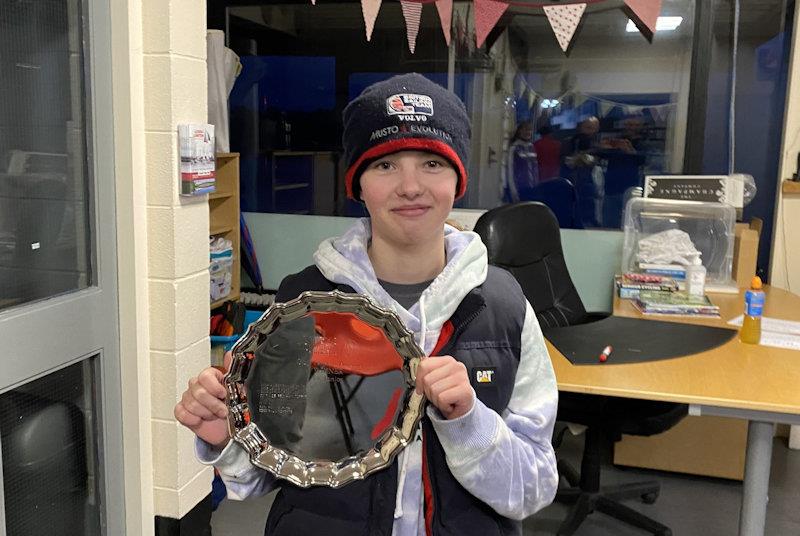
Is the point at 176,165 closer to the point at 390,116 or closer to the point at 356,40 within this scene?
the point at 390,116

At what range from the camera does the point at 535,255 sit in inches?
103

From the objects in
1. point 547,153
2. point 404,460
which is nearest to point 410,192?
point 404,460

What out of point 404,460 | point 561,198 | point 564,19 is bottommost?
point 404,460

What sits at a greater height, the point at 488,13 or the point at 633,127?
the point at 488,13

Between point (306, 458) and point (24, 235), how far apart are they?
1195 mm

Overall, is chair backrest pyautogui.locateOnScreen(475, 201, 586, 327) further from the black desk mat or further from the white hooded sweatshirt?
the white hooded sweatshirt

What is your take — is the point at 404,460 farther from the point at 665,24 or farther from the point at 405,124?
the point at 665,24

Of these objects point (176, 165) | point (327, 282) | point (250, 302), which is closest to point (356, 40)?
point (250, 302)

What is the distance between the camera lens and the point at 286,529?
1016 millimetres

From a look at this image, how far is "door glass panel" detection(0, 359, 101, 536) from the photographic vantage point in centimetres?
178

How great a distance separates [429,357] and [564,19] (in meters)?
2.42

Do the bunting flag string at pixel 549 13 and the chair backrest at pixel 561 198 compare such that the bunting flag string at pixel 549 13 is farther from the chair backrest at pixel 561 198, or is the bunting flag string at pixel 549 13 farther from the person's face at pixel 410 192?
the person's face at pixel 410 192

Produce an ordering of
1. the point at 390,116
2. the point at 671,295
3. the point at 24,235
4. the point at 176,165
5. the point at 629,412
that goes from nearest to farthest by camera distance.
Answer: the point at 390,116, the point at 24,235, the point at 176,165, the point at 629,412, the point at 671,295

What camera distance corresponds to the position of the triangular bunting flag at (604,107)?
3545 mm
